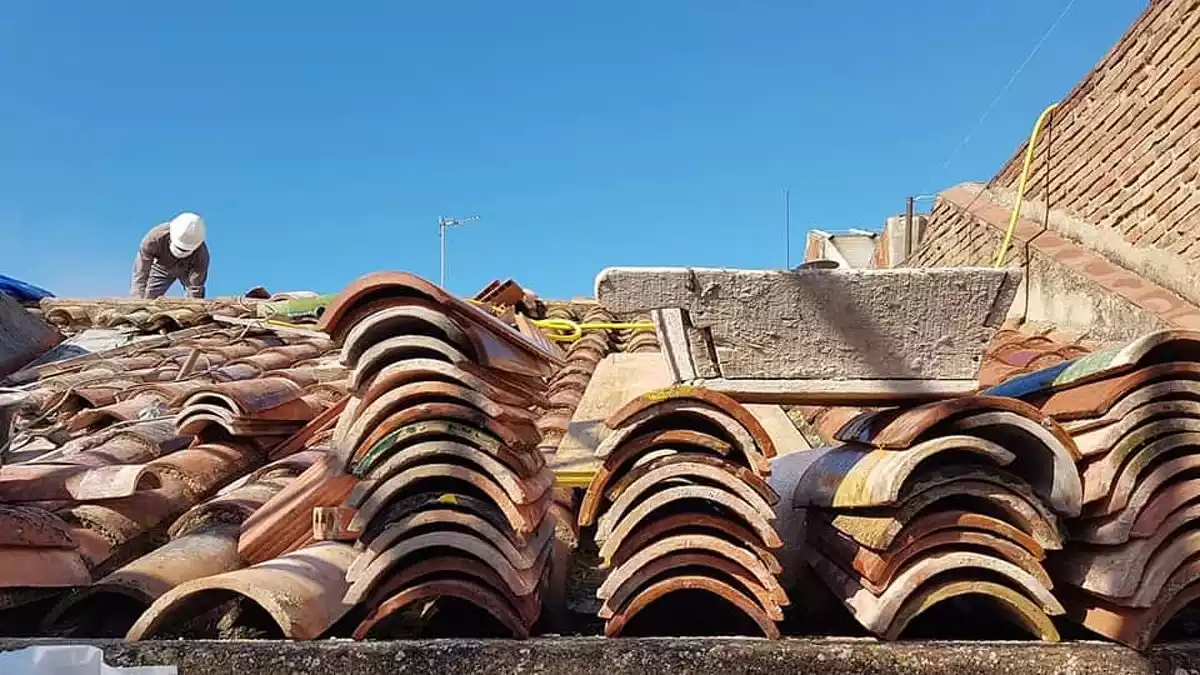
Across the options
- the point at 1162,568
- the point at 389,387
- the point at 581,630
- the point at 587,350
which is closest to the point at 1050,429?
the point at 1162,568

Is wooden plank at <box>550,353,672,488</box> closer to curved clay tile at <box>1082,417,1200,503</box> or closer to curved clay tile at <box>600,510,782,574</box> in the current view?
curved clay tile at <box>600,510,782,574</box>

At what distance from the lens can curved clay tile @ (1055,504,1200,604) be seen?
2.24 m

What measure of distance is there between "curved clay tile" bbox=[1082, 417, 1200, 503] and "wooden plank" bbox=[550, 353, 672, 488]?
1.23m

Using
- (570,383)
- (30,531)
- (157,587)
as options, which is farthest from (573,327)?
(157,587)

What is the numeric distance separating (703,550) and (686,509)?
0.13 m

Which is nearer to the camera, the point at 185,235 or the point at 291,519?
the point at 291,519

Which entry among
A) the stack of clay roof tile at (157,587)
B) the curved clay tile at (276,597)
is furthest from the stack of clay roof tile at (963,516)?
the stack of clay roof tile at (157,587)

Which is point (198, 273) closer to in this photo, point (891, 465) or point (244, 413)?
point (244, 413)

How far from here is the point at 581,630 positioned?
2.60 m

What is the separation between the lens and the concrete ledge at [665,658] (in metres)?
2.21

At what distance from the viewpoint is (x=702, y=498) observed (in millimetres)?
2328

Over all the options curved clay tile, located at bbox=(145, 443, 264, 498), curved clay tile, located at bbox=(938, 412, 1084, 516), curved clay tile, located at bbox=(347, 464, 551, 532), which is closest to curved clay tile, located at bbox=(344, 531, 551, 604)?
curved clay tile, located at bbox=(347, 464, 551, 532)

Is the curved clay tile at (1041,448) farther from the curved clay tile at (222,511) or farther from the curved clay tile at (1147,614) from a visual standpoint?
the curved clay tile at (222,511)

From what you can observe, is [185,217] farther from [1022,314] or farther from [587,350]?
[1022,314]
